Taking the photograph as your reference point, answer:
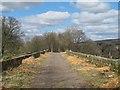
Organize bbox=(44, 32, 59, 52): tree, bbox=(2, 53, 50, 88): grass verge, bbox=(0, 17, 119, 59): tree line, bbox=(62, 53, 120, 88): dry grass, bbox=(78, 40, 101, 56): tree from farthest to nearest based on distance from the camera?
1. bbox=(44, 32, 59, 52): tree
2. bbox=(78, 40, 101, 56): tree
3. bbox=(0, 17, 119, 59): tree line
4. bbox=(2, 53, 50, 88): grass verge
5. bbox=(62, 53, 120, 88): dry grass

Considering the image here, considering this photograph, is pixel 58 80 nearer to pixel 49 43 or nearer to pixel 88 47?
pixel 88 47

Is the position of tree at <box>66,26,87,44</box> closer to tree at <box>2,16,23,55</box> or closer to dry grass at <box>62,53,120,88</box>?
tree at <box>2,16,23,55</box>

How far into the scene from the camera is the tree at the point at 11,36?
55806 mm

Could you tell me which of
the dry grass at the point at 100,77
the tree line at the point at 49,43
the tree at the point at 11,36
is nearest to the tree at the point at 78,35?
the tree line at the point at 49,43

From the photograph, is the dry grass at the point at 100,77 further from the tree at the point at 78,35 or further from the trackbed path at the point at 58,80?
the tree at the point at 78,35

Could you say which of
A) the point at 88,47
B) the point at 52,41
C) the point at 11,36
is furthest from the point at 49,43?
the point at 11,36

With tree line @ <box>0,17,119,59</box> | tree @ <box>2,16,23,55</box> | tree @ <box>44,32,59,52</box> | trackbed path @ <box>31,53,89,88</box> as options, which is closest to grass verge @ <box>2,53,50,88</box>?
Result: trackbed path @ <box>31,53,89,88</box>

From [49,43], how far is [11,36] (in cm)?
5455

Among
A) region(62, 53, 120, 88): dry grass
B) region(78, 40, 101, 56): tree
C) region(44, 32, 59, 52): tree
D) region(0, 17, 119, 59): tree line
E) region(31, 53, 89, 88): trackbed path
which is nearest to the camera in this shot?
region(62, 53, 120, 88): dry grass

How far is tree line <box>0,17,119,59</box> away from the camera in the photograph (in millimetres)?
55675

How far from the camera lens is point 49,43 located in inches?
4505

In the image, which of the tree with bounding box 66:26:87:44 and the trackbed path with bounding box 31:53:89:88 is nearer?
the trackbed path with bounding box 31:53:89:88

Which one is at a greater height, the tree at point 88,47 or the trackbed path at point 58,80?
the trackbed path at point 58,80

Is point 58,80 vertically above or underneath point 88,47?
above
